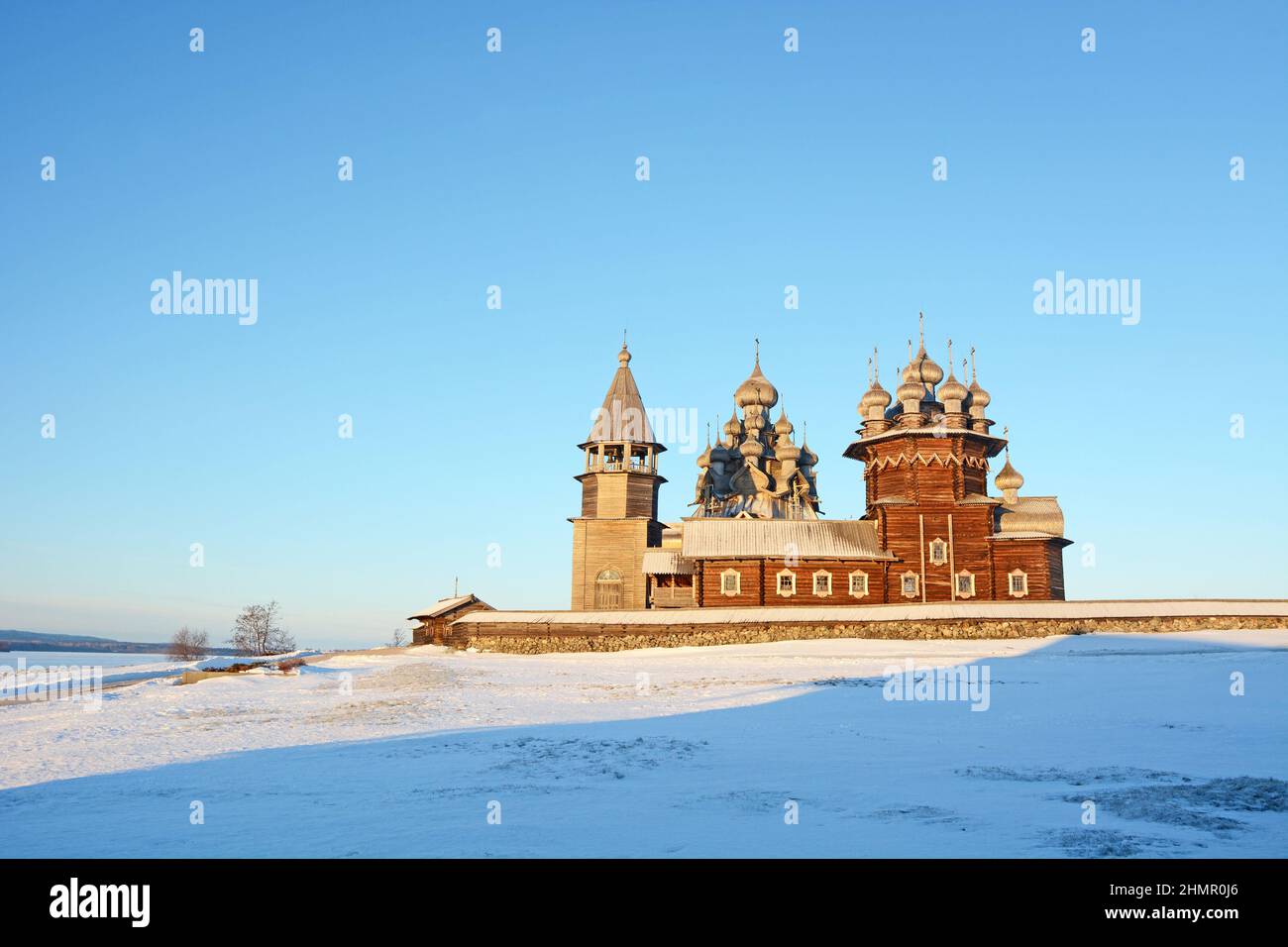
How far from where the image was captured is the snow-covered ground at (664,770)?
8570mm

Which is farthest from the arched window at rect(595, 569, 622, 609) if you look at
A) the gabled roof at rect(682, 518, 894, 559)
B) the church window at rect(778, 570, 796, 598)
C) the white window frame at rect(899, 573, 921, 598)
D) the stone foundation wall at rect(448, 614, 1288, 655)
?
the white window frame at rect(899, 573, 921, 598)

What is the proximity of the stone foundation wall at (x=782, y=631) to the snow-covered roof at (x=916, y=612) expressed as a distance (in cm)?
28

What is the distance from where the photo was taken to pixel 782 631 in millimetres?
38344

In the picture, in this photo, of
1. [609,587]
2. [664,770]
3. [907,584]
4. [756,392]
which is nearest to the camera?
[664,770]

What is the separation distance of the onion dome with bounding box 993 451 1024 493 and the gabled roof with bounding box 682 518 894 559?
6878 millimetres

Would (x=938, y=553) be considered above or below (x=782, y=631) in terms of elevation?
above

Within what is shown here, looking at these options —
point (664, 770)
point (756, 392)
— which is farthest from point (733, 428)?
point (664, 770)

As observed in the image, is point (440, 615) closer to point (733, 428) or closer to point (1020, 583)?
point (733, 428)

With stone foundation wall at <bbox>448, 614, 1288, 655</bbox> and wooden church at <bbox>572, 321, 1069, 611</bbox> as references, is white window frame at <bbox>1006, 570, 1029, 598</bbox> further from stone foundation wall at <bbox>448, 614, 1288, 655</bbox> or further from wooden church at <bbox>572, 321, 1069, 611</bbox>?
stone foundation wall at <bbox>448, 614, 1288, 655</bbox>

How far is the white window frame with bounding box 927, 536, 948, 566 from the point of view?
44.5m

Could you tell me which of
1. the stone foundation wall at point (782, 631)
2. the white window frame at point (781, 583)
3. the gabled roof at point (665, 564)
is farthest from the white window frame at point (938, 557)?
the gabled roof at point (665, 564)

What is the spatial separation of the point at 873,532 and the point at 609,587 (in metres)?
13.2

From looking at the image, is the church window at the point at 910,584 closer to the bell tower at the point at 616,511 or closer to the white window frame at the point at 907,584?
the white window frame at the point at 907,584
